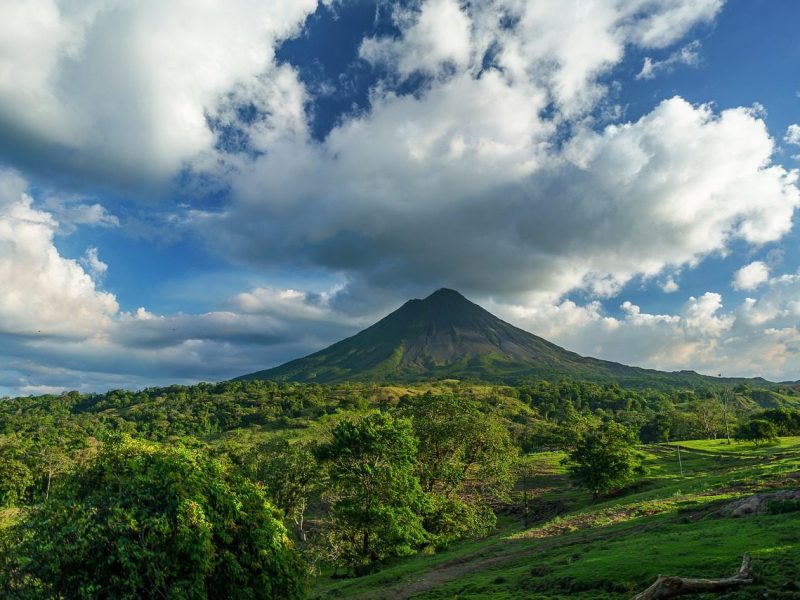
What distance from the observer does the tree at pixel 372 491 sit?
36.3 metres

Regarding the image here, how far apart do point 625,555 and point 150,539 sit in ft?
72.8

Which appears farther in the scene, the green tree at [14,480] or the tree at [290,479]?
the green tree at [14,480]

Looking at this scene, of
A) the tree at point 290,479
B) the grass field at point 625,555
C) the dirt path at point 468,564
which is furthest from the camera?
the tree at point 290,479

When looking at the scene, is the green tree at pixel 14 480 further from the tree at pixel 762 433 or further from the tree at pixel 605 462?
the tree at pixel 762 433

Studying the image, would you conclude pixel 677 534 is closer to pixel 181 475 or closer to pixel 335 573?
pixel 181 475

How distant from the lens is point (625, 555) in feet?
79.6

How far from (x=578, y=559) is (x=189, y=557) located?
21462 millimetres

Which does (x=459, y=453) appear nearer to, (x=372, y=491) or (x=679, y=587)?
(x=372, y=491)

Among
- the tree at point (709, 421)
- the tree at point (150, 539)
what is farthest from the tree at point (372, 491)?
the tree at point (709, 421)

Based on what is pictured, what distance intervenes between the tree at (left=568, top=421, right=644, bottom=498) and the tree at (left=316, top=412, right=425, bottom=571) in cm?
3792

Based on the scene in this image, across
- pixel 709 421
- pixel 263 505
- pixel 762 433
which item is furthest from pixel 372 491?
pixel 709 421

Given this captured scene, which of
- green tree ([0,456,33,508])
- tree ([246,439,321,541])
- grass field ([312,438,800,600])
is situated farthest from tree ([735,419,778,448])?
green tree ([0,456,33,508])

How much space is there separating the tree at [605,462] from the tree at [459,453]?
14.2 metres

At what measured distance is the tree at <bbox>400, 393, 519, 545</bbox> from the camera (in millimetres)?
52500
